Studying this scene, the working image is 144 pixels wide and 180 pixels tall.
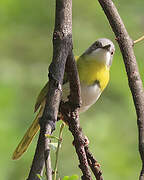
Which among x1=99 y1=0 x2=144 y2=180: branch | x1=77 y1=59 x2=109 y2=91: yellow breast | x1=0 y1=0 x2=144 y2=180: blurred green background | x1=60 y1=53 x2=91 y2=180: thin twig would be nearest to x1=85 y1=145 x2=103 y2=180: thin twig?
x1=60 y1=53 x2=91 y2=180: thin twig

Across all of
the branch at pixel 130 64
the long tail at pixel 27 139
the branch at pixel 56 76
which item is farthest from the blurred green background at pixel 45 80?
the branch at pixel 56 76

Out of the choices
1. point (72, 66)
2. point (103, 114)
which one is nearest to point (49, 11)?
point (103, 114)

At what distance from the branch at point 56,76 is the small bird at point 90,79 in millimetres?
1613

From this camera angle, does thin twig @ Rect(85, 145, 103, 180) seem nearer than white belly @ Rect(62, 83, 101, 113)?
Yes

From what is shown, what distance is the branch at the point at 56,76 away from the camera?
175 cm

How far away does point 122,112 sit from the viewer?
17.6ft

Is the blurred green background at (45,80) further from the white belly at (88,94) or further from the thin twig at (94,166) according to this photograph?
the thin twig at (94,166)

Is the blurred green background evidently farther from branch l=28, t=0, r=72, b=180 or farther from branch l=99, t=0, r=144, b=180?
branch l=28, t=0, r=72, b=180

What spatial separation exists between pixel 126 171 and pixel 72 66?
274 cm

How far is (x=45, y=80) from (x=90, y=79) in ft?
3.97

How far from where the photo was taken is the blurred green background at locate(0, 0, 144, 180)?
14.7ft

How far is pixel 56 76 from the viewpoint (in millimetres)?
2035

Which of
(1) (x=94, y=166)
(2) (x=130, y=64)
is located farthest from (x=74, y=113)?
(2) (x=130, y=64)

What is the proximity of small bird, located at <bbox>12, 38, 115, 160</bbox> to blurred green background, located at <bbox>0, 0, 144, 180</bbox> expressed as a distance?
166mm
